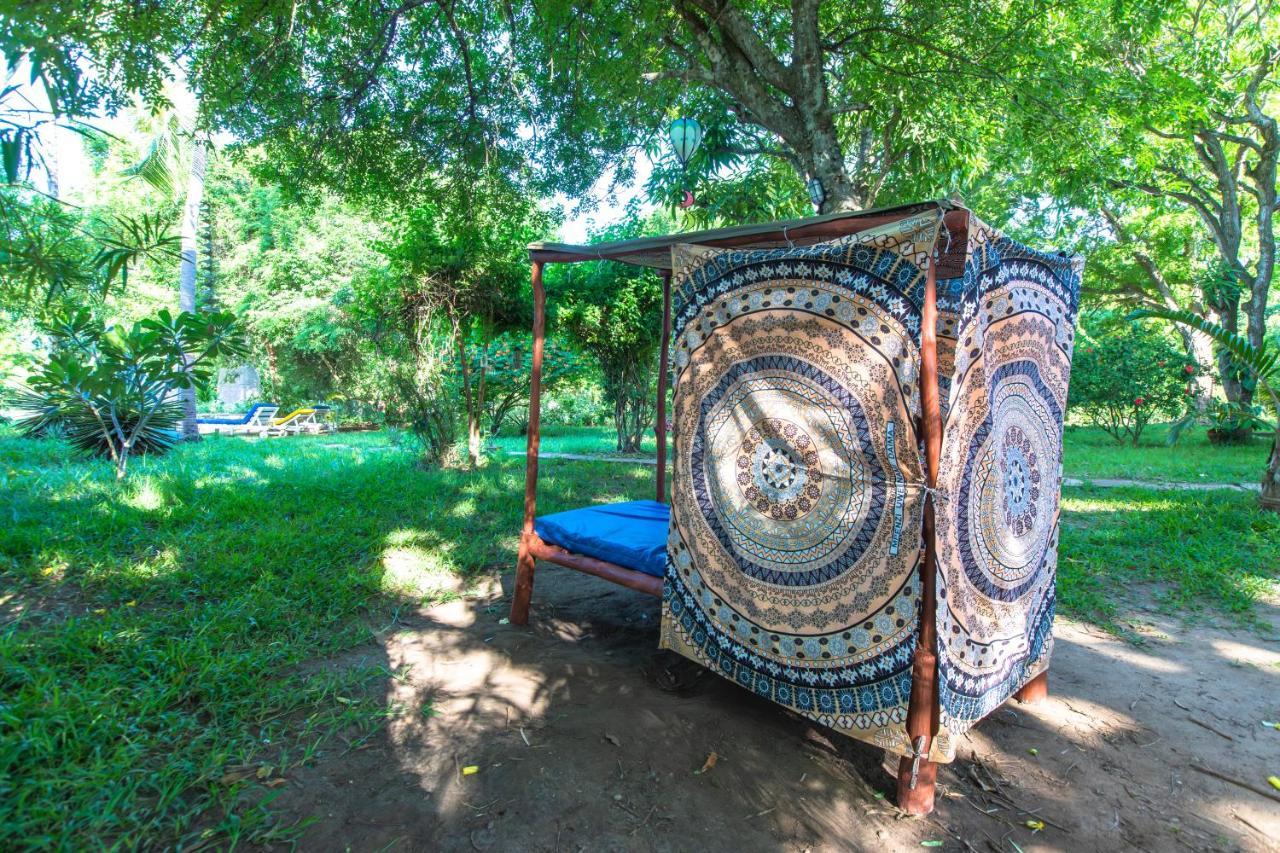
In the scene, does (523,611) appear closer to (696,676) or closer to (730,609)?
(696,676)

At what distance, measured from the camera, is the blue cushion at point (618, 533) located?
3.27 metres

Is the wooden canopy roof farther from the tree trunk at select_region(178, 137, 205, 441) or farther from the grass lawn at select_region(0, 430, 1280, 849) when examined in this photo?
the tree trunk at select_region(178, 137, 205, 441)

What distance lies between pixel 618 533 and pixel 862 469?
1581 millimetres

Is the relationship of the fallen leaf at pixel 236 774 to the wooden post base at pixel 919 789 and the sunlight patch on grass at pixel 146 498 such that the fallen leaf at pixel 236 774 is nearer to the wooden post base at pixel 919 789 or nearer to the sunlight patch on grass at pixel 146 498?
the wooden post base at pixel 919 789

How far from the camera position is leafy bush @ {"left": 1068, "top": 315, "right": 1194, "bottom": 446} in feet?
38.0

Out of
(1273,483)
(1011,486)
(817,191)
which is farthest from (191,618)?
(1273,483)

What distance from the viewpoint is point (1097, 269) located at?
14.3 metres

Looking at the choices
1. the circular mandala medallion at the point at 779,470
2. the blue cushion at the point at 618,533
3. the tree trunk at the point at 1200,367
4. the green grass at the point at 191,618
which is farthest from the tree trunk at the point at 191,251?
the tree trunk at the point at 1200,367

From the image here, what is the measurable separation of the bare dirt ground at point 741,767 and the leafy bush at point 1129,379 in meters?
10.1

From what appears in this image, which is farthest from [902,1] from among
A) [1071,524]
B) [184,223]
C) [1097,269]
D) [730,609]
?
[184,223]

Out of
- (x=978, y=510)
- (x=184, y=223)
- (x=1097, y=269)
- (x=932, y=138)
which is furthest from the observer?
(x=1097, y=269)

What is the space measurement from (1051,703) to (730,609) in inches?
66.0

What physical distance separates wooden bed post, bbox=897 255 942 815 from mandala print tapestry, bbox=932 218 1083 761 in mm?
38

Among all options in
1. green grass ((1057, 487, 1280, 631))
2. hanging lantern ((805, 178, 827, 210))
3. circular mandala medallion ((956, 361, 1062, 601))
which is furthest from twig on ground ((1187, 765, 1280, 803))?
hanging lantern ((805, 178, 827, 210))
